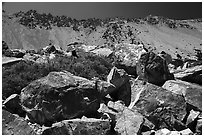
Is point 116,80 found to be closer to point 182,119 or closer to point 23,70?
point 182,119

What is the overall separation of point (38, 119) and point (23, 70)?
3.14 meters

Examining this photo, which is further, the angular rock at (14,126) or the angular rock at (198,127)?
the angular rock at (198,127)

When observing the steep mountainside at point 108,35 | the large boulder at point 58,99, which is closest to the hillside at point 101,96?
the large boulder at point 58,99

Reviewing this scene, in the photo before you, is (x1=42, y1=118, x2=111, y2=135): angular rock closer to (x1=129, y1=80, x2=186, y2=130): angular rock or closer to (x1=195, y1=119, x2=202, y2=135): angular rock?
(x1=129, y1=80, x2=186, y2=130): angular rock

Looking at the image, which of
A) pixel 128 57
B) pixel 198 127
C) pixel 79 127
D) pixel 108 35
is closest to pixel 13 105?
pixel 79 127

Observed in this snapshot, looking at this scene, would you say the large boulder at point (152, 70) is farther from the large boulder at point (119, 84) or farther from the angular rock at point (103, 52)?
the angular rock at point (103, 52)

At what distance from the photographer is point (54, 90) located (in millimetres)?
7578

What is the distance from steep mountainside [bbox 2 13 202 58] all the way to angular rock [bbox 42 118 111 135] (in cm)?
5138

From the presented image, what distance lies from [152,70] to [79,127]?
4603mm

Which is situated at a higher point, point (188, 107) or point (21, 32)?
point (188, 107)

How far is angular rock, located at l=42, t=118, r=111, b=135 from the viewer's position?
266 inches

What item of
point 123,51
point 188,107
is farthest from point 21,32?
point 188,107

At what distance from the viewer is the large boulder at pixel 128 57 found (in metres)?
11.7

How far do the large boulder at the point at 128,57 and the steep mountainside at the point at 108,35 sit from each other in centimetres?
4546
